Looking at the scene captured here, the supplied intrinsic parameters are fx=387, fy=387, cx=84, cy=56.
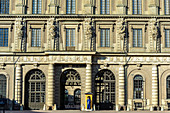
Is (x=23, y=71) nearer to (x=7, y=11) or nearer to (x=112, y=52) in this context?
(x=7, y=11)

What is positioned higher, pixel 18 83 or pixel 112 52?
pixel 112 52

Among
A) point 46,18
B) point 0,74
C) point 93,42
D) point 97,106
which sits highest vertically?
point 46,18

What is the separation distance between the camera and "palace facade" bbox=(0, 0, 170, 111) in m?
58.5

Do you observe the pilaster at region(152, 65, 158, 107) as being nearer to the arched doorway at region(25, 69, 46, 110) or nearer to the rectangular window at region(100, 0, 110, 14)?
the rectangular window at region(100, 0, 110, 14)

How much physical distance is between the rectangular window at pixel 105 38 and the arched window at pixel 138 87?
6849mm

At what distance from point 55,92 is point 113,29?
1317cm

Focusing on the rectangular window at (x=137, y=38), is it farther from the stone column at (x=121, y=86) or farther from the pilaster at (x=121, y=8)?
the stone column at (x=121, y=86)

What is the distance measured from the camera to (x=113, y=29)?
196ft

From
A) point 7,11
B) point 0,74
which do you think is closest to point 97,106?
point 0,74

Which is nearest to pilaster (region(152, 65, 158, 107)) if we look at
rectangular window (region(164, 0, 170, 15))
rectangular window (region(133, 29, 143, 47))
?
rectangular window (region(133, 29, 143, 47))

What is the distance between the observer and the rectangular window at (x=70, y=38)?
59.6 meters

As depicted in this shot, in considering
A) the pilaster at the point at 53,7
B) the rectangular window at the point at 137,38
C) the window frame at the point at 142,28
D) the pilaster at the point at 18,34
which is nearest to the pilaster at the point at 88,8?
the pilaster at the point at 53,7

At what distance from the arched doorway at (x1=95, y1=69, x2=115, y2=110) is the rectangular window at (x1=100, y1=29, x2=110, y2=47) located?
159 inches

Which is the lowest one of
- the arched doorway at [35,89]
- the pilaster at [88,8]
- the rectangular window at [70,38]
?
the arched doorway at [35,89]
